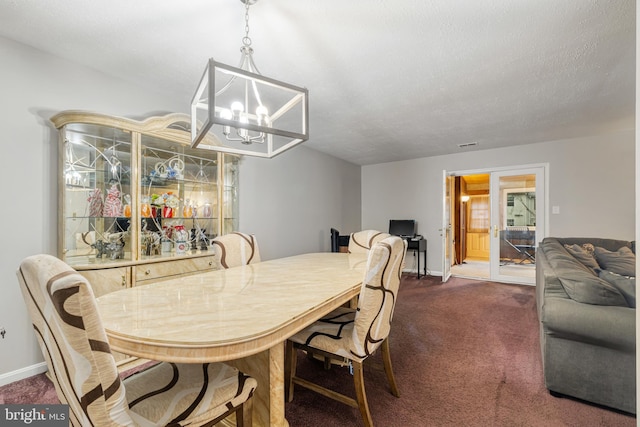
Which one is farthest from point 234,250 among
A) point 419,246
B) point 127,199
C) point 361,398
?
point 419,246

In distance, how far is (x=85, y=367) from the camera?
0.71 metres

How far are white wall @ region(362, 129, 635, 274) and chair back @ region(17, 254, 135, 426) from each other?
5333mm

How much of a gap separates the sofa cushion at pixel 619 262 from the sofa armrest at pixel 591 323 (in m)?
1.08

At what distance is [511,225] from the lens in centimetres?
480

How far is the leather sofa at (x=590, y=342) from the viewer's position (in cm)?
156

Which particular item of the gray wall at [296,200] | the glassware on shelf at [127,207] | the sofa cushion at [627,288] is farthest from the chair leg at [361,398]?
the gray wall at [296,200]

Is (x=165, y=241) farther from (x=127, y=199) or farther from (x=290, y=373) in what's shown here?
(x=290, y=373)

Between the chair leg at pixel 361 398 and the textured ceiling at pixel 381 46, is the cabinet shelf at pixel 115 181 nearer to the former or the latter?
the textured ceiling at pixel 381 46

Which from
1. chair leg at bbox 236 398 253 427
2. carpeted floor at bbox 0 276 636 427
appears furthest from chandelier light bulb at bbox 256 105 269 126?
carpeted floor at bbox 0 276 636 427

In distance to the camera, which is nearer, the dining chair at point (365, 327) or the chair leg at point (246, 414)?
the chair leg at point (246, 414)

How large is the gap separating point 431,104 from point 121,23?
269 cm

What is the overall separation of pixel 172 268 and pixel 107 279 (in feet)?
1.55

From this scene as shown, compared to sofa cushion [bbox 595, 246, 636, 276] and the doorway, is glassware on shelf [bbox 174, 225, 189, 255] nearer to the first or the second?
sofa cushion [bbox 595, 246, 636, 276]

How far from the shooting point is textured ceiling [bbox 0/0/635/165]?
158 centimetres
